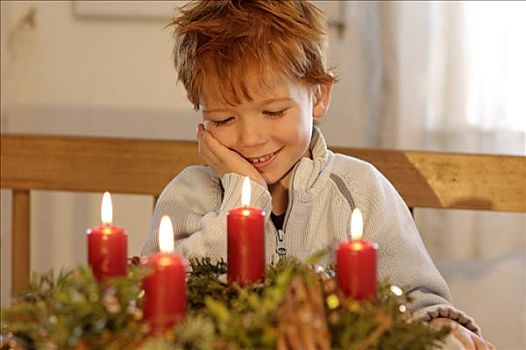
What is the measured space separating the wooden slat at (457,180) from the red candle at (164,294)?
0.95 metres

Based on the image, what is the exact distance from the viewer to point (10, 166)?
195cm

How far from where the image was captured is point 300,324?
916mm

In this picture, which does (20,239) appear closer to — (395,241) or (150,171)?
(150,171)

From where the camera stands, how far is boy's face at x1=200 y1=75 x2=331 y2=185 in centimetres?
156

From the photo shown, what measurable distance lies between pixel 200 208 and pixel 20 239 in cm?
43

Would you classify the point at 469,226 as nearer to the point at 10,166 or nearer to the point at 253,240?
the point at 10,166

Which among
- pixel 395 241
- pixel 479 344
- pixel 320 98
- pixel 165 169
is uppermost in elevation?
pixel 320 98

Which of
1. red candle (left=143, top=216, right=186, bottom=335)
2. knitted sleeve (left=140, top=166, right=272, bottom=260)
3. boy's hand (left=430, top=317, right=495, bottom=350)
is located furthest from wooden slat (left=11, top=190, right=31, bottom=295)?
red candle (left=143, top=216, right=186, bottom=335)

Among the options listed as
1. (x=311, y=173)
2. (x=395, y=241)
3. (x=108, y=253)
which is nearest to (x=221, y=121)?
(x=311, y=173)

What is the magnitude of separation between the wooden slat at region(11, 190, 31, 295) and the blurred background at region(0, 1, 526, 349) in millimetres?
501

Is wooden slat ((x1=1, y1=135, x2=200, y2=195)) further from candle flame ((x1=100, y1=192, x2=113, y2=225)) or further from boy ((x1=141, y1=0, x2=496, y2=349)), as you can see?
candle flame ((x1=100, y1=192, x2=113, y2=225))

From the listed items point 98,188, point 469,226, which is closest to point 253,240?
point 98,188

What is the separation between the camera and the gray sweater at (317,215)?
154cm

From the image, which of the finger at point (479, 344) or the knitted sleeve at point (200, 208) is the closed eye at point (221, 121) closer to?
the knitted sleeve at point (200, 208)
